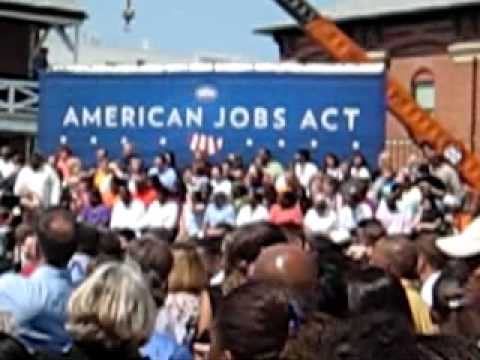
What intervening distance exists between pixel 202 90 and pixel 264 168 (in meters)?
4.53

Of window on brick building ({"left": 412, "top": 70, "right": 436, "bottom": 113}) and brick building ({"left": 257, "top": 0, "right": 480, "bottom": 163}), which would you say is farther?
window on brick building ({"left": 412, "top": 70, "right": 436, "bottom": 113})

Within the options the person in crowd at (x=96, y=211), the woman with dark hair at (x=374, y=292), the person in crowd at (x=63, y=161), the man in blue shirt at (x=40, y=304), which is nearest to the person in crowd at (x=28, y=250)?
the man in blue shirt at (x=40, y=304)

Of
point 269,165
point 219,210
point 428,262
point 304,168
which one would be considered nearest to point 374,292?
point 428,262

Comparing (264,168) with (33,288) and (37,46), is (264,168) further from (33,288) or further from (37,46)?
(37,46)

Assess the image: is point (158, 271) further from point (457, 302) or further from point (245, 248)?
point (457, 302)

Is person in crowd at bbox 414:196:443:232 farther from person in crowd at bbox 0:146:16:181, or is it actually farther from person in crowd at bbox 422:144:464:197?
person in crowd at bbox 0:146:16:181

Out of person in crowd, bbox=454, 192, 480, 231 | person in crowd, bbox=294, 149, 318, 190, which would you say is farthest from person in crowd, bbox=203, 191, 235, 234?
person in crowd, bbox=454, 192, 480, 231

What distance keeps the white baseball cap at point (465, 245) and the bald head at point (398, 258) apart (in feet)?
1.68

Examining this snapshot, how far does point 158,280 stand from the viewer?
294 inches

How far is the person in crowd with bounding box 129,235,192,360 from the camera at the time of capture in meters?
6.39

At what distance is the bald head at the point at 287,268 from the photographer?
579cm

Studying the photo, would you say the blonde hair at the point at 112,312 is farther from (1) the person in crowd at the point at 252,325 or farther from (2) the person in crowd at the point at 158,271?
(2) the person in crowd at the point at 158,271

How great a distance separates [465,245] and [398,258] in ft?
2.36

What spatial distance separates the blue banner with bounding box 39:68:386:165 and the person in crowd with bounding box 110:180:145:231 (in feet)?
18.2
